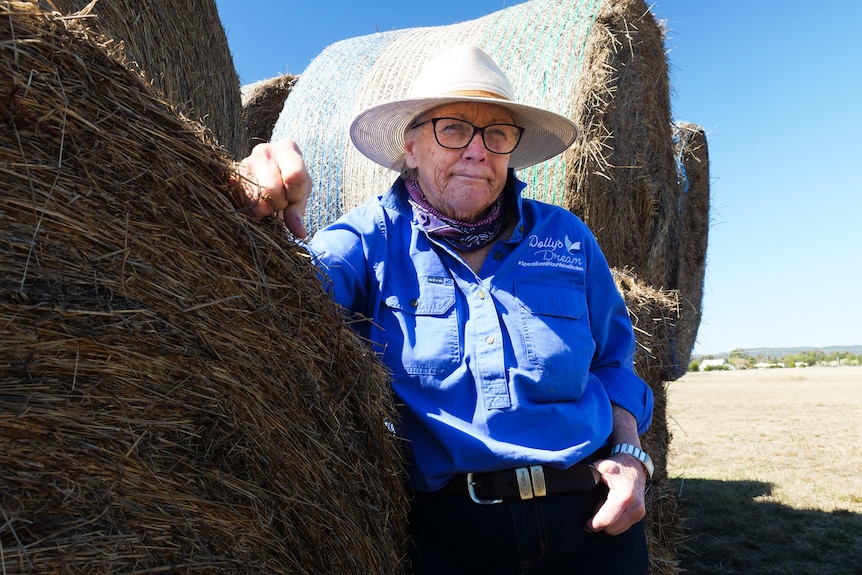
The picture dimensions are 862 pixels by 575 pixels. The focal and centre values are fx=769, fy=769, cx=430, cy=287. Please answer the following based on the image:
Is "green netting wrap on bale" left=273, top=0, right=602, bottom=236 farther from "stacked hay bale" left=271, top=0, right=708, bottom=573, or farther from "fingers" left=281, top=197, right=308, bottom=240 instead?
"fingers" left=281, top=197, right=308, bottom=240

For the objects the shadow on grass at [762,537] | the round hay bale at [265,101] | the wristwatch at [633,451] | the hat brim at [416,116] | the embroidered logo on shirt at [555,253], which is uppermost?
the round hay bale at [265,101]

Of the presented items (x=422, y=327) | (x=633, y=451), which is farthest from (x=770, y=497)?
(x=422, y=327)

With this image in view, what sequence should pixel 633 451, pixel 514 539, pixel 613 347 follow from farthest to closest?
pixel 613 347 < pixel 633 451 < pixel 514 539

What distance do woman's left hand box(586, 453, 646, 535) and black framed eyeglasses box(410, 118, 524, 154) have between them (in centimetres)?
94

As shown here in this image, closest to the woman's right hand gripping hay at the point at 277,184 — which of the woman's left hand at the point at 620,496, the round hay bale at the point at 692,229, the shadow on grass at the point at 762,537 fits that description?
the woman's left hand at the point at 620,496

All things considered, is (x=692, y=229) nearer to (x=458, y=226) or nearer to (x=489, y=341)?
(x=458, y=226)

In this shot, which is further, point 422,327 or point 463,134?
point 463,134

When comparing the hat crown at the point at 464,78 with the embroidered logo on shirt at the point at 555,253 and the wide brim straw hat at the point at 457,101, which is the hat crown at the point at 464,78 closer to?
the wide brim straw hat at the point at 457,101

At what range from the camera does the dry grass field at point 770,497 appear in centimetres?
430

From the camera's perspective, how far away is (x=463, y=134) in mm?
2230

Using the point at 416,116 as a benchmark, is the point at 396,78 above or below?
above

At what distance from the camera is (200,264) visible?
1380 mm

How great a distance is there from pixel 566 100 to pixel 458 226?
1755 millimetres

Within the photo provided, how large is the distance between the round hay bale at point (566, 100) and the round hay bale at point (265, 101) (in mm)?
1213
